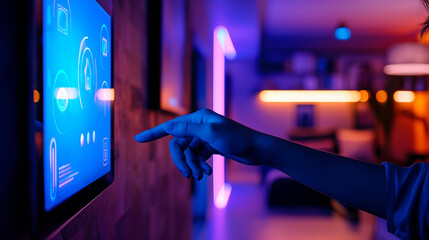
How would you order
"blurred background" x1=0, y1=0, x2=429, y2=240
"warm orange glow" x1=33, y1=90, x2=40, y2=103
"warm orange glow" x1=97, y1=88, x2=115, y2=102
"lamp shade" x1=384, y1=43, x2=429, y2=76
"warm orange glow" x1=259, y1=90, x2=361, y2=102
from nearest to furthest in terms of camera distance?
"warm orange glow" x1=33, y1=90, x2=40, y2=103 < "warm orange glow" x1=97, y1=88, x2=115, y2=102 < "blurred background" x1=0, y1=0, x2=429, y2=240 < "lamp shade" x1=384, y1=43, x2=429, y2=76 < "warm orange glow" x1=259, y1=90, x2=361, y2=102

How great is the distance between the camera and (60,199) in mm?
790

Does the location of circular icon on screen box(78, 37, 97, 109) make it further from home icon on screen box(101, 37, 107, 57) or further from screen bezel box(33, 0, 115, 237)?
screen bezel box(33, 0, 115, 237)

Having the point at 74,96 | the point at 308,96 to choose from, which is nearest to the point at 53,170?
the point at 74,96

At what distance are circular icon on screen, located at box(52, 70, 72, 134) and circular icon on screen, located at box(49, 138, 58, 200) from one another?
4cm

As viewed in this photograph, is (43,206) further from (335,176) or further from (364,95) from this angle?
(364,95)

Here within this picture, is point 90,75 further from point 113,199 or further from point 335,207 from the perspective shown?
point 335,207

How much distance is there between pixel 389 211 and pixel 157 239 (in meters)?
1.62

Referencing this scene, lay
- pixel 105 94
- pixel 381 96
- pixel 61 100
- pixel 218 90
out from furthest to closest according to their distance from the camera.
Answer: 1. pixel 381 96
2. pixel 218 90
3. pixel 105 94
4. pixel 61 100

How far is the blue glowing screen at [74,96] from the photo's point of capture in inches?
28.4

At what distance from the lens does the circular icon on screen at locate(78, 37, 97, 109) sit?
92 centimetres

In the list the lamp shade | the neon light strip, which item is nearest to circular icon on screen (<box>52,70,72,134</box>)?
the neon light strip

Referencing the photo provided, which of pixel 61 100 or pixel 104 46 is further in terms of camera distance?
pixel 104 46

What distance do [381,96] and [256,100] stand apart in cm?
250

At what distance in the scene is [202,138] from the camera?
0.76m
